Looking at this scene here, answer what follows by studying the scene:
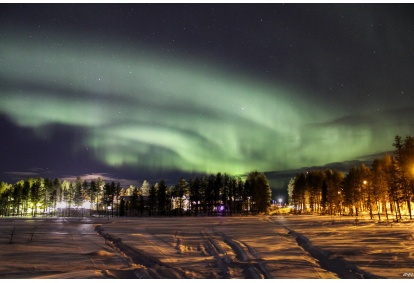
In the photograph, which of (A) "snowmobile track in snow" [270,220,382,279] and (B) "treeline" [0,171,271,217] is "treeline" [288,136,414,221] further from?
(A) "snowmobile track in snow" [270,220,382,279]

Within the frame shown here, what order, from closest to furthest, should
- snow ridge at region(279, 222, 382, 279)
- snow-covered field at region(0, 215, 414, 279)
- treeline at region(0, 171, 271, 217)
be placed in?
1. snow ridge at region(279, 222, 382, 279)
2. snow-covered field at region(0, 215, 414, 279)
3. treeline at region(0, 171, 271, 217)

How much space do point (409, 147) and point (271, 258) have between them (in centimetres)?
4060

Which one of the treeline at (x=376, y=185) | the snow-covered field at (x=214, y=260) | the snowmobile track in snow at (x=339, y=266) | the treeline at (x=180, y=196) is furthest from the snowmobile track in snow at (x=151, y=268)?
the treeline at (x=180, y=196)

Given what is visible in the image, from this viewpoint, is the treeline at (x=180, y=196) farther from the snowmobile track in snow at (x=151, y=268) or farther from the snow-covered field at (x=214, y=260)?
the snowmobile track in snow at (x=151, y=268)

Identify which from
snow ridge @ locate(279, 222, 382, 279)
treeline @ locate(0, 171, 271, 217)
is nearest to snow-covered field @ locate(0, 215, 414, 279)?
snow ridge @ locate(279, 222, 382, 279)

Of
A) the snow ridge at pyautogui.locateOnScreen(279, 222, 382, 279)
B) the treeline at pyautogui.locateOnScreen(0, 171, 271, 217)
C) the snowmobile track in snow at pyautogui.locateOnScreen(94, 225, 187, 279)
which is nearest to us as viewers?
the snow ridge at pyautogui.locateOnScreen(279, 222, 382, 279)

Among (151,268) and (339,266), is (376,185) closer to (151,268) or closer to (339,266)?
(339,266)

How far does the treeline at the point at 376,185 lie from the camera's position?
46812mm

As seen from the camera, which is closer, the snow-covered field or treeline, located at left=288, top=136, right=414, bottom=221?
the snow-covered field

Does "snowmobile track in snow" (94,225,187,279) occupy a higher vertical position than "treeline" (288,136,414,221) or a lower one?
lower

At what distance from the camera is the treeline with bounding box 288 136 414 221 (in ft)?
154

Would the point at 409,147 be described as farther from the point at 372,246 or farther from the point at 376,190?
the point at 372,246

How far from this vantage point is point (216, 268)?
44.7 feet
